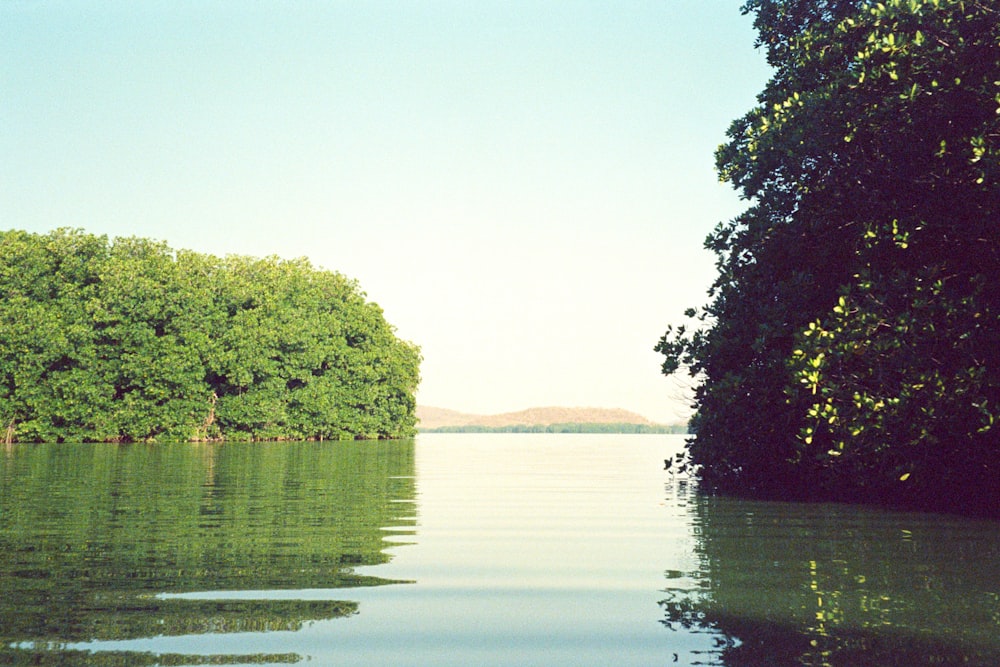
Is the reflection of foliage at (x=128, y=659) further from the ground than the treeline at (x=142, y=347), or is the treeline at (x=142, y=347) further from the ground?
the treeline at (x=142, y=347)

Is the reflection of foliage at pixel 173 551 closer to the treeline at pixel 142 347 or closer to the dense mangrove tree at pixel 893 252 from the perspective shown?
the dense mangrove tree at pixel 893 252

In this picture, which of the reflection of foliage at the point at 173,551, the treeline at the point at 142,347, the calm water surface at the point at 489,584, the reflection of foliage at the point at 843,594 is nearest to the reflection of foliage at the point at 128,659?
the calm water surface at the point at 489,584

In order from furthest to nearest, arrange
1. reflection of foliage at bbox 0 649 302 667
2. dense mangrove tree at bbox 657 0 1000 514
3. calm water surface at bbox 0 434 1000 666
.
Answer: dense mangrove tree at bbox 657 0 1000 514 < calm water surface at bbox 0 434 1000 666 < reflection of foliage at bbox 0 649 302 667

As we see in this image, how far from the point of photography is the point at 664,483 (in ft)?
78.1

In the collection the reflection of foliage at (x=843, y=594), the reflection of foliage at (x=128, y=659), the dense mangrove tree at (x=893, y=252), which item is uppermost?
the dense mangrove tree at (x=893, y=252)

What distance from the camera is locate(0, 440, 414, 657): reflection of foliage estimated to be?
650 centimetres

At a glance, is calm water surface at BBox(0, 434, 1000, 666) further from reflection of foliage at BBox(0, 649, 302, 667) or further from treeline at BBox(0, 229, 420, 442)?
treeline at BBox(0, 229, 420, 442)

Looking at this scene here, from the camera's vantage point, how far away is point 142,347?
66.9 metres

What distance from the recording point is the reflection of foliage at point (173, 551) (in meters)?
6.50

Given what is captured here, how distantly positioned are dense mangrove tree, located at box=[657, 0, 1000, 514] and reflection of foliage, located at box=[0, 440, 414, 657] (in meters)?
8.05

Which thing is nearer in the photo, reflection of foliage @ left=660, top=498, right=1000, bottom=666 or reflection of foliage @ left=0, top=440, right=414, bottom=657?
reflection of foliage @ left=660, top=498, right=1000, bottom=666

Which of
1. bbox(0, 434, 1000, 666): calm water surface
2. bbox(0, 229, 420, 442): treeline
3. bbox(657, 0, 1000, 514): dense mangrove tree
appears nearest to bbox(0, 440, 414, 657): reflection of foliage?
bbox(0, 434, 1000, 666): calm water surface

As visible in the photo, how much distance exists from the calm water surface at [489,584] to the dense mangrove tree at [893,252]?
5.55 ft

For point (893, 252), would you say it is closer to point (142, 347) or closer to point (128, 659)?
point (128, 659)
